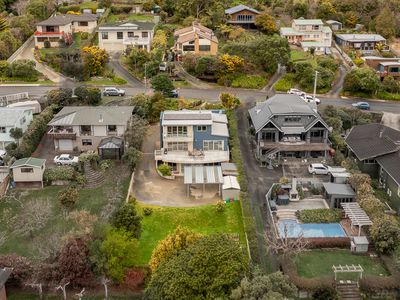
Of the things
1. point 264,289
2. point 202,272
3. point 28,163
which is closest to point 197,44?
Result: point 28,163

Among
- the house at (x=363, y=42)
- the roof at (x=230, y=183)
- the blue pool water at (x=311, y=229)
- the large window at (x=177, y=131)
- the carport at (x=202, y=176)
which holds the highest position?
the house at (x=363, y=42)

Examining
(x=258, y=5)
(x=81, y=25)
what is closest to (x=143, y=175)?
(x=81, y=25)

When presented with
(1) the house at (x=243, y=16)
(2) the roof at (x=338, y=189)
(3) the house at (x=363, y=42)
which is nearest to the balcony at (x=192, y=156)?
(2) the roof at (x=338, y=189)

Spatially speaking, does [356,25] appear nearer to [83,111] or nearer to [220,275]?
[83,111]

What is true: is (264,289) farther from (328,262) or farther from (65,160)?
(65,160)

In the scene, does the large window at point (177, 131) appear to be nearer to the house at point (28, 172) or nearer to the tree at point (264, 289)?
A: the house at point (28, 172)

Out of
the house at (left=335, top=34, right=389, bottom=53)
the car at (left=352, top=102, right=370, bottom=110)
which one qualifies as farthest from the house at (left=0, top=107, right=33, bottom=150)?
the house at (left=335, top=34, right=389, bottom=53)

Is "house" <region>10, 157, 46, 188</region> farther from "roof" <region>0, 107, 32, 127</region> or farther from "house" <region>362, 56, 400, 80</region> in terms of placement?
"house" <region>362, 56, 400, 80</region>
